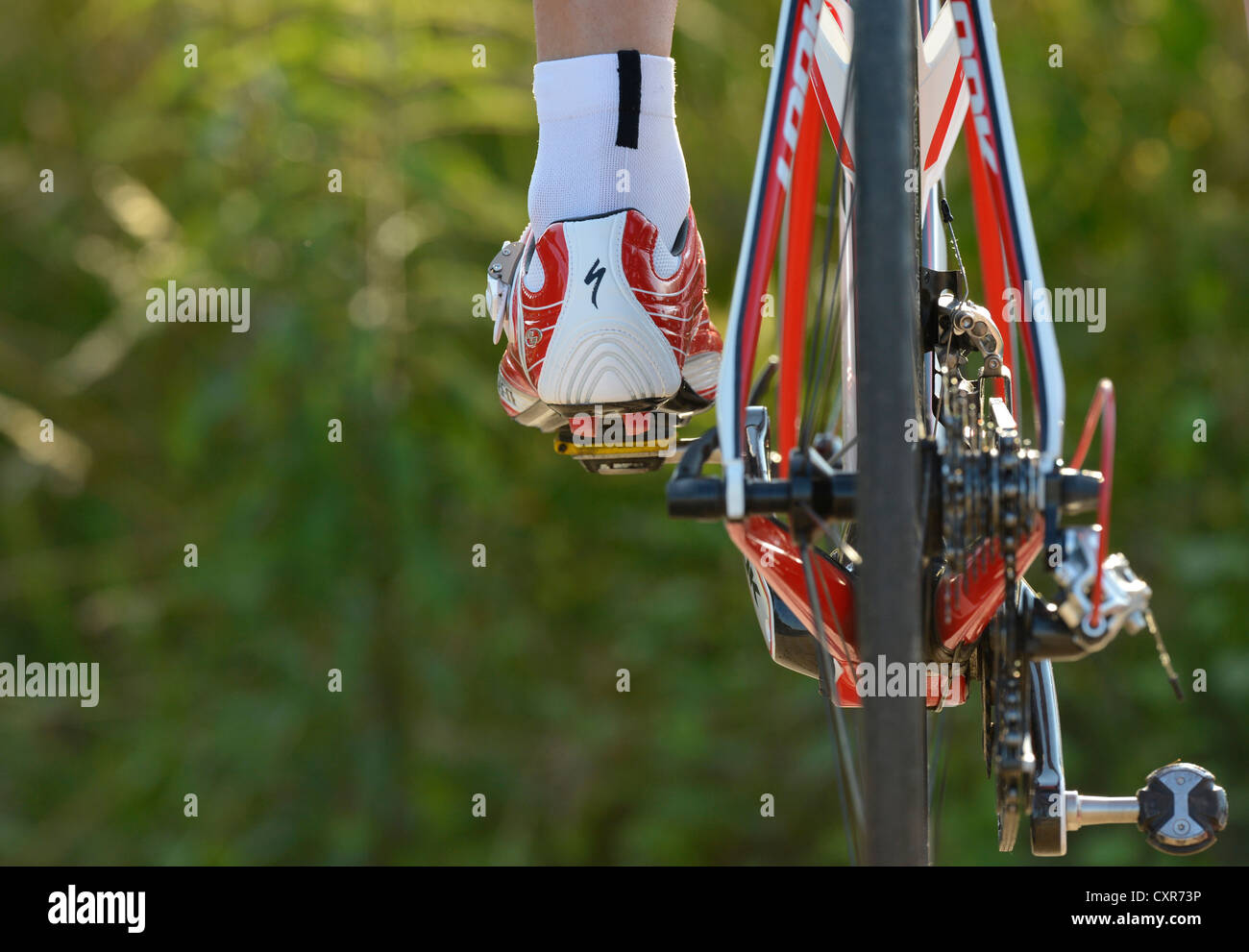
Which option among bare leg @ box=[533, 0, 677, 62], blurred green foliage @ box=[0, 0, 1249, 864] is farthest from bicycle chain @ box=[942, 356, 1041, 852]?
blurred green foliage @ box=[0, 0, 1249, 864]

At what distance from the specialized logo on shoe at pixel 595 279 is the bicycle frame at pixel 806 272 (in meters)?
0.14

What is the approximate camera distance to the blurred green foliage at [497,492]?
2510mm

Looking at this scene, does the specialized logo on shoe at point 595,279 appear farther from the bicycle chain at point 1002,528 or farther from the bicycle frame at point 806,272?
the bicycle chain at point 1002,528

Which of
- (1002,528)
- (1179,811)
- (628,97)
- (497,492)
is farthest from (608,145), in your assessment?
(497,492)

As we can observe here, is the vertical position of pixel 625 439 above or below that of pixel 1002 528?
above

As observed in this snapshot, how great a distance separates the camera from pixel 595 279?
1.01m

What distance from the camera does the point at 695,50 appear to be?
9.08 ft

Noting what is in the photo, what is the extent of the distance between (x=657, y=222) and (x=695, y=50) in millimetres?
1848

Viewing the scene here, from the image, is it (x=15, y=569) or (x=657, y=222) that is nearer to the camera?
(x=657, y=222)

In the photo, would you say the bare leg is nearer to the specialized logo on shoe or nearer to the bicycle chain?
the specialized logo on shoe

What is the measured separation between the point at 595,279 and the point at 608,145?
0.10 metres

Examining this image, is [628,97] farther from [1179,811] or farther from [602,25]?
[1179,811]

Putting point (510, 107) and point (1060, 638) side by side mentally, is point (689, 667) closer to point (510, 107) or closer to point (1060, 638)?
point (510, 107)

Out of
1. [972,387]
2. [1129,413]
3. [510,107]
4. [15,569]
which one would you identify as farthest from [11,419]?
[972,387]
